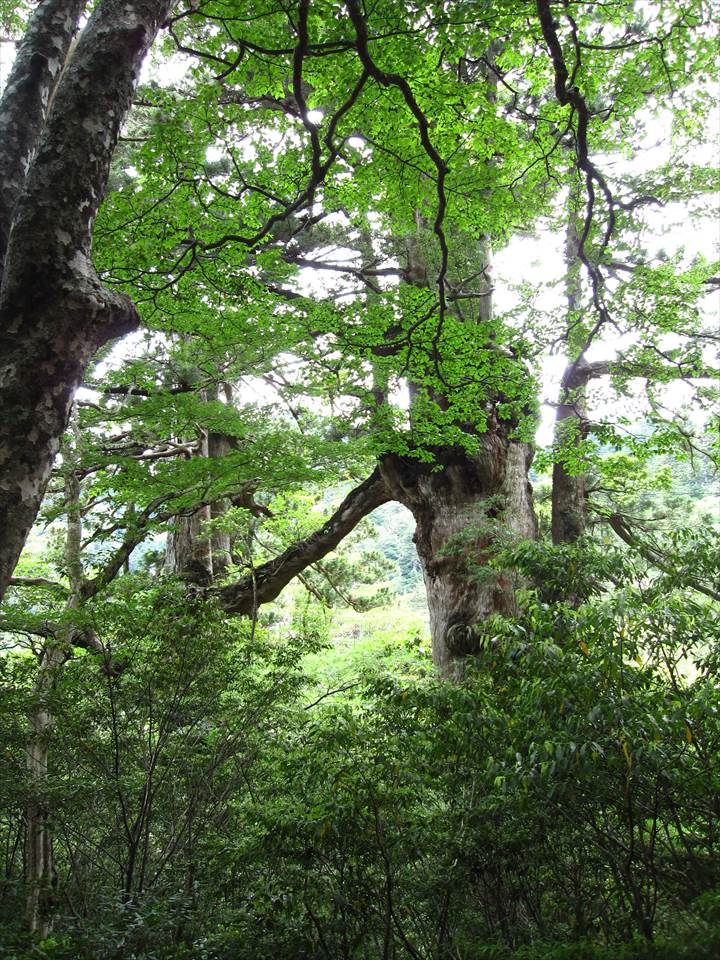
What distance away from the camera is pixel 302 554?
29.9 feet

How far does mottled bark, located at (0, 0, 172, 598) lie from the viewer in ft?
6.93

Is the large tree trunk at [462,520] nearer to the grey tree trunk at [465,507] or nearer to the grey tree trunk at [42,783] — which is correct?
the grey tree trunk at [465,507]

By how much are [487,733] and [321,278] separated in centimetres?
768

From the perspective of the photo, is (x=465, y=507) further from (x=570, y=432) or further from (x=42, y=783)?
(x=42, y=783)

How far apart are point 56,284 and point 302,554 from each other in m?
7.07

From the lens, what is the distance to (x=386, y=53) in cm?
413

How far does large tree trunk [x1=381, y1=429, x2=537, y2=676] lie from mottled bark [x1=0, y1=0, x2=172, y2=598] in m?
5.03

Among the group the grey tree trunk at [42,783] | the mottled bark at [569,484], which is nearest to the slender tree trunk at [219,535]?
the grey tree trunk at [42,783]

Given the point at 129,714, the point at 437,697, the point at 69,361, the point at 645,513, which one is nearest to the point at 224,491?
the point at 129,714

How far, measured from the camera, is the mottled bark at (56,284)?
6.93 ft

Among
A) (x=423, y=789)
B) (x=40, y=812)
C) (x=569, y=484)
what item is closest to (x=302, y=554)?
(x=569, y=484)

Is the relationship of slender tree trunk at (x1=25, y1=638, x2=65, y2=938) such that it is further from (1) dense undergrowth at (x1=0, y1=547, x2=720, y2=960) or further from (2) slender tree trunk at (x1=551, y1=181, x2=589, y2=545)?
(2) slender tree trunk at (x1=551, y1=181, x2=589, y2=545)

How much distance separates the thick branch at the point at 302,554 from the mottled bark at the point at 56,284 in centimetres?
666

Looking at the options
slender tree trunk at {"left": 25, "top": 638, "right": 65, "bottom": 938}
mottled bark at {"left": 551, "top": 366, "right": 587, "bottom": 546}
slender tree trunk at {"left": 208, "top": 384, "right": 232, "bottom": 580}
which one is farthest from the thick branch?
slender tree trunk at {"left": 25, "top": 638, "right": 65, "bottom": 938}
